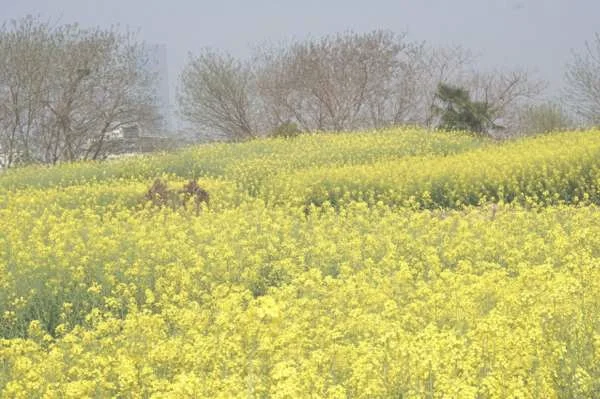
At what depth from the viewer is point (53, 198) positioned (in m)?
14.4

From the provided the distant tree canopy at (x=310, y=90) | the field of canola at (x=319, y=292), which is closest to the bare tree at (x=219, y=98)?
the distant tree canopy at (x=310, y=90)

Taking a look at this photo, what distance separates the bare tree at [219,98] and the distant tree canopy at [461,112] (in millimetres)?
9221

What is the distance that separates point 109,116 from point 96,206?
14.7 meters

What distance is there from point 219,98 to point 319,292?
2782 cm

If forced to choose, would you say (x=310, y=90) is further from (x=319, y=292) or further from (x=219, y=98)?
(x=319, y=292)

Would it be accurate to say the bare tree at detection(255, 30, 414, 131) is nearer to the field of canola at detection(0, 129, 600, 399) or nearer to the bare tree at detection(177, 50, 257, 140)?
the bare tree at detection(177, 50, 257, 140)

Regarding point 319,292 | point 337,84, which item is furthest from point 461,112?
point 319,292

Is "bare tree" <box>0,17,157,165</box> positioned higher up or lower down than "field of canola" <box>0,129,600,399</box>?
higher up

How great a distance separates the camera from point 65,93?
1051 inches

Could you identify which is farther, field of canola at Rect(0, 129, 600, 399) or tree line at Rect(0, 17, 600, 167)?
tree line at Rect(0, 17, 600, 167)

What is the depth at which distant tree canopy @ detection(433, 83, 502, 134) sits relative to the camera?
27.4m

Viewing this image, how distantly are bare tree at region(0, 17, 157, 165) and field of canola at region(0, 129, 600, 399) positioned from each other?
11.0 meters

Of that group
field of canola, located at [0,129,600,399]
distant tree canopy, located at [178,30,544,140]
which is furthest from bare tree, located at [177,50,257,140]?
field of canola, located at [0,129,600,399]

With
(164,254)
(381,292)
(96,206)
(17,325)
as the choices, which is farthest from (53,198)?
(381,292)
